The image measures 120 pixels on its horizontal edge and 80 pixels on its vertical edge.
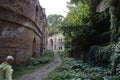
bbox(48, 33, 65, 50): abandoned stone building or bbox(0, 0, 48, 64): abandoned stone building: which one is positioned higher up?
bbox(48, 33, 65, 50): abandoned stone building

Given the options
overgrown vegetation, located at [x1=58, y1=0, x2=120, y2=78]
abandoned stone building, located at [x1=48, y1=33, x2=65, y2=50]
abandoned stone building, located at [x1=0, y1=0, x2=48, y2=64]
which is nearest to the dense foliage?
overgrown vegetation, located at [x1=58, y1=0, x2=120, y2=78]

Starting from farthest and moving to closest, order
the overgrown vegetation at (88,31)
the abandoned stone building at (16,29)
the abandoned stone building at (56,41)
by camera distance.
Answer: the abandoned stone building at (56,41)
the overgrown vegetation at (88,31)
the abandoned stone building at (16,29)

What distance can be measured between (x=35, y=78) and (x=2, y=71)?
19.7 ft

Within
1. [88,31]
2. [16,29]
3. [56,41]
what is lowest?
[16,29]

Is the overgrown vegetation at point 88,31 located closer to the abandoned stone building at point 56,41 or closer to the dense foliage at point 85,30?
the dense foliage at point 85,30

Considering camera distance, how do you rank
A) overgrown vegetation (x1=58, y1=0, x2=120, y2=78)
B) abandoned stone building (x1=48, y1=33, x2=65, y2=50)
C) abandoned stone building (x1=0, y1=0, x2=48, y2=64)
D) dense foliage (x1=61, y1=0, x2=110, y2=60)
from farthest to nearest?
1. abandoned stone building (x1=48, y1=33, x2=65, y2=50)
2. dense foliage (x1=61, y1=0, x2=110, y2=60)
3. overgrown vegetation (x1=58, y1=0, x2=120, y2=78)
4. abandoned stone building (x1=0, y1=0, x2=48, y2=64)

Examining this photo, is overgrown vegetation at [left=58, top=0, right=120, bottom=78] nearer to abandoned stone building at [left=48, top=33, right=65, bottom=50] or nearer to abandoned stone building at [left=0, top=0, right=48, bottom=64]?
abandoned stone building at [left=0, top=0, right=48, bottom=64]

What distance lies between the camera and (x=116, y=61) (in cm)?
952

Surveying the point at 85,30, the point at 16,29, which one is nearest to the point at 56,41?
the point at 85,30

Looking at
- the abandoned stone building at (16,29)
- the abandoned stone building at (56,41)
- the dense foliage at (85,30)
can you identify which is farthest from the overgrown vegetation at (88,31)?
the abandoned stone building at (56,41)

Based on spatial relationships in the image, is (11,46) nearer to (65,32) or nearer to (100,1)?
(65,32)

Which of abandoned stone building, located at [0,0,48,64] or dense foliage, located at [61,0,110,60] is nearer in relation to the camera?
abandoned stone building, located at [0,0,48,64]

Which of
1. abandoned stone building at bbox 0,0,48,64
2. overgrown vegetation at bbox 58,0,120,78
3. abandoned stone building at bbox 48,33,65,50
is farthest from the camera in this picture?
abandoned stone building at bbox 48,33,65,50

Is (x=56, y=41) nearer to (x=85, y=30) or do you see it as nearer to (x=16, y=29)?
(x=85, y=30)
